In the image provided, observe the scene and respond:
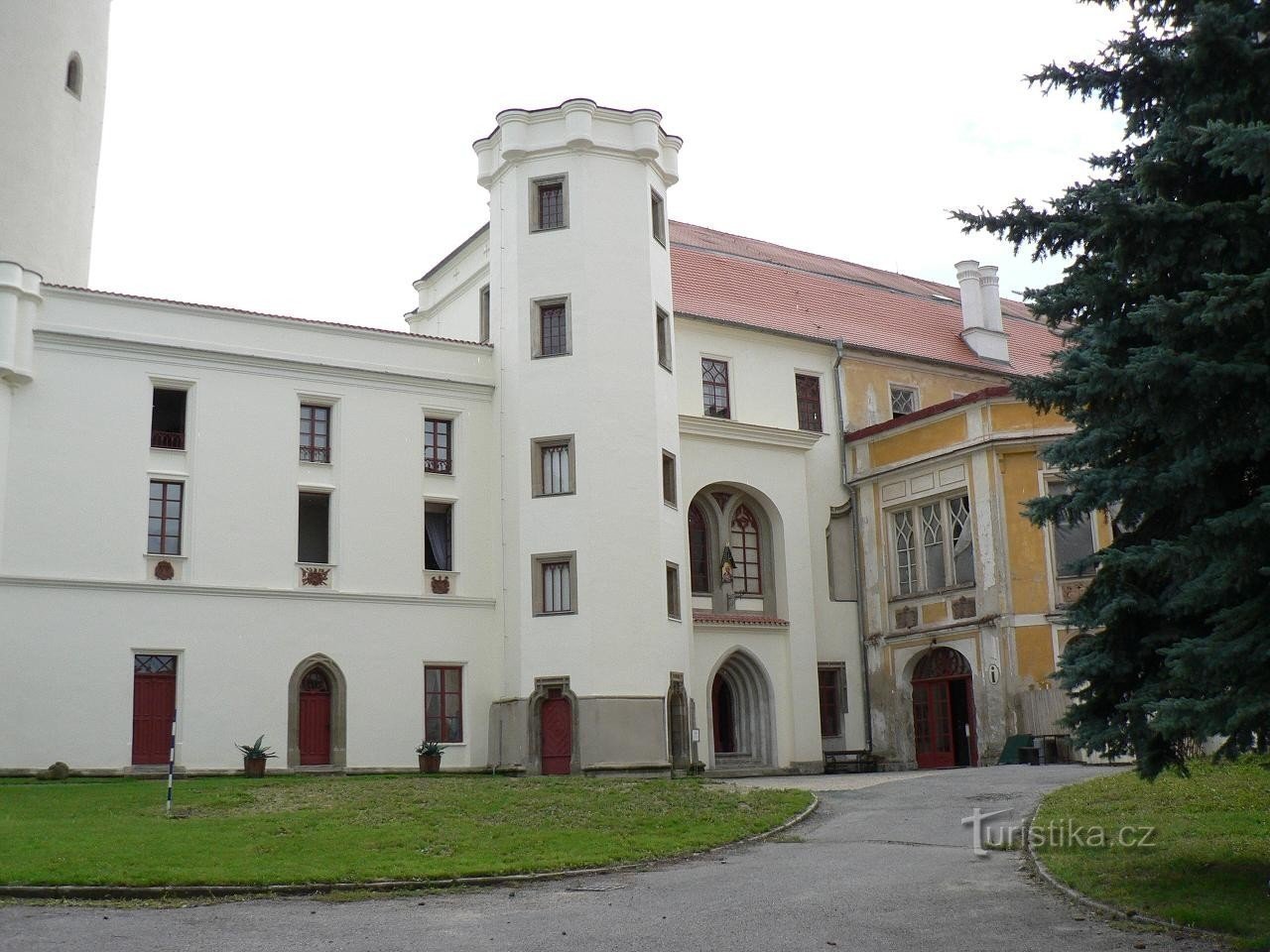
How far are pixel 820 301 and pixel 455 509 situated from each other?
45.6 feet

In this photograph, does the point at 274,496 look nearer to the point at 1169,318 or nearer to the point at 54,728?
the point at 54,728

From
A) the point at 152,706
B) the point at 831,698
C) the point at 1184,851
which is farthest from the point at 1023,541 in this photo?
the point at 152,706

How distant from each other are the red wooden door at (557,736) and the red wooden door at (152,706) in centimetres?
749

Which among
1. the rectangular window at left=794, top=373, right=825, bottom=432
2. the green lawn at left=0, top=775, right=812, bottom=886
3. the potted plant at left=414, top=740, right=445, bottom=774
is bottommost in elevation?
the green lawn at left=0, top=775, right=812, bottom=886

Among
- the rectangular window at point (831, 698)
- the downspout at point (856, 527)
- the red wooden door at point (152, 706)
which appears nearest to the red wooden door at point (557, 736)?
the red wooden door at point (152, 706)

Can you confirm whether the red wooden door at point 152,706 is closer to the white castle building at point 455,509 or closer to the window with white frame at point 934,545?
the white castle building at point 455,509

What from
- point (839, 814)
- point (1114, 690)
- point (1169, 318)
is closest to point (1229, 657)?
point (1114, 690)

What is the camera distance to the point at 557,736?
97.9ft

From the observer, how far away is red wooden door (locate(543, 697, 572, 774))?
96.9 ft

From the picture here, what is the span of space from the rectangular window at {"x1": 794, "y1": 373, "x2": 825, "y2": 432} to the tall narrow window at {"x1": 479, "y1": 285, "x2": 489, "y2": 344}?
8.27 meters

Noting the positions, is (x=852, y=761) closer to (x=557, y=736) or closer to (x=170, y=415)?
(x=557, y=736)

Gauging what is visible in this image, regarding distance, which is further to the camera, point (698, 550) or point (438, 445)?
point (698, 550)

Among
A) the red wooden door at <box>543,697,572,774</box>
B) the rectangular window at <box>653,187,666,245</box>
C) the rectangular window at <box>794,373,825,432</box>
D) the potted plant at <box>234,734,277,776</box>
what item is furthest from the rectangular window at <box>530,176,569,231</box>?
the potted plant at <box>234,734,277,776</box>

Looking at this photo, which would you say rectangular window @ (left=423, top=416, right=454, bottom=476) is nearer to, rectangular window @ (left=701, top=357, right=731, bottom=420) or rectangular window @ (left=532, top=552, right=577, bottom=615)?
rectangular window @ (left=532, top=552, right=577, bottom=615)
